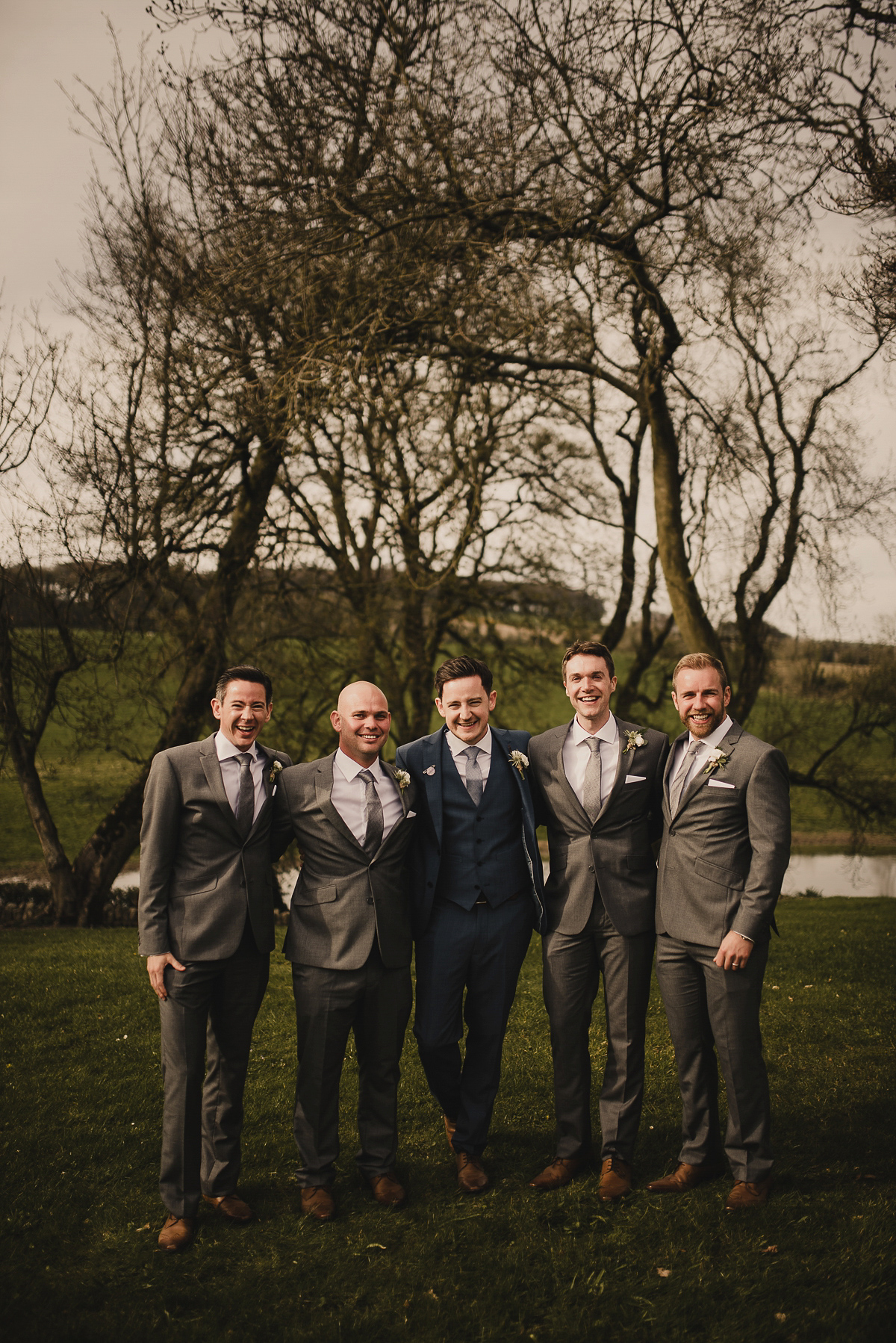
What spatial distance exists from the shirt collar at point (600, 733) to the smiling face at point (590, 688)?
2cm

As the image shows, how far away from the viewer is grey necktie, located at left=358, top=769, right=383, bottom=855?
142 inches

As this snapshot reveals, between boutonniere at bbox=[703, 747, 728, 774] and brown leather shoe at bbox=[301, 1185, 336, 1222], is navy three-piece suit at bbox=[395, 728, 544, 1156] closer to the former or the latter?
brown leather shoe at bbox=[301, 1185, 336, 1222]

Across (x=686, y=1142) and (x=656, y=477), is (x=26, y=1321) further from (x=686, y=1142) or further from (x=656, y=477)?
(x=656, y=477)

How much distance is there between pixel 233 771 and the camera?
11.8 ft

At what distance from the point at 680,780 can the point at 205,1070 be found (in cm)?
227

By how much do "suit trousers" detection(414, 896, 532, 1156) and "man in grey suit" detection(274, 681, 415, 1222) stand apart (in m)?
0.13

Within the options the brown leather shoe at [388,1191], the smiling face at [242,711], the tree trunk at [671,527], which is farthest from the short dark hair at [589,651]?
the tree trunk at [671,527]

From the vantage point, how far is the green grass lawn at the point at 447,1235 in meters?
2.91

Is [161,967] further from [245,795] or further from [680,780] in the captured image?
[680,780]

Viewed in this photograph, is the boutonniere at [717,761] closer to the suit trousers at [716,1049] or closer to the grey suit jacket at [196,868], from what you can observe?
→ the suit trousers at [716,1049]

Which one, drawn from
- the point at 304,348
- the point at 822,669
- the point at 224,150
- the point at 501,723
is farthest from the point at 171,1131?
the point at 822,669

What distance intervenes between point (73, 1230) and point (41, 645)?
26.6 ft

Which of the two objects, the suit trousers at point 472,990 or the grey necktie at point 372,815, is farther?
the suit trousers at point 472,990

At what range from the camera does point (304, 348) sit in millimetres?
8406
